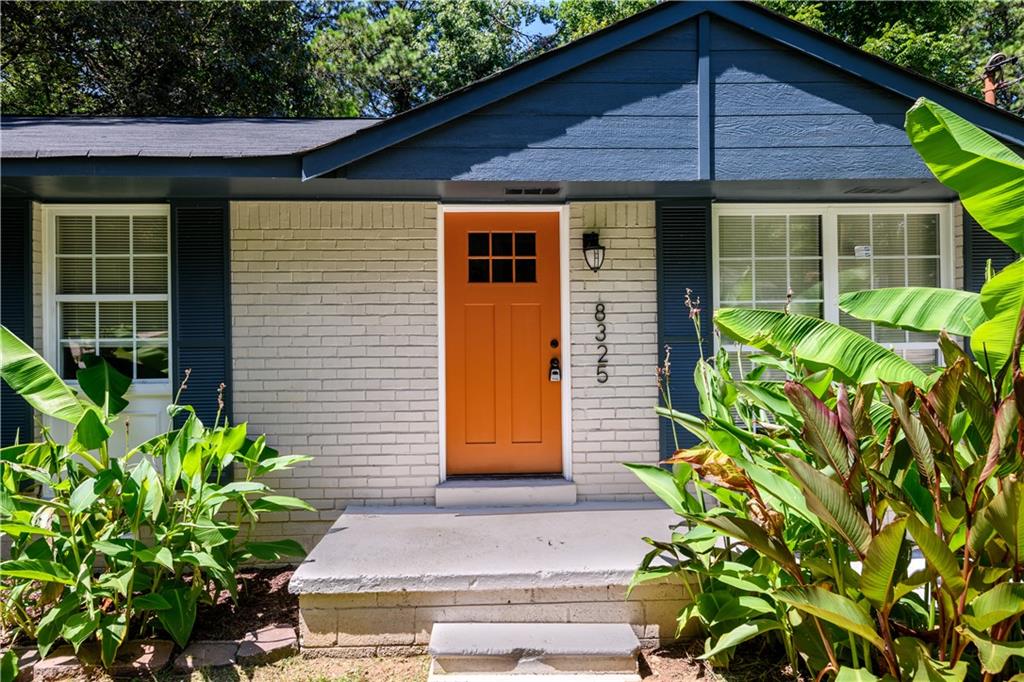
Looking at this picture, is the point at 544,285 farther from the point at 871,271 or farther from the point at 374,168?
the point at 871,271

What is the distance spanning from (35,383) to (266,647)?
1906mm

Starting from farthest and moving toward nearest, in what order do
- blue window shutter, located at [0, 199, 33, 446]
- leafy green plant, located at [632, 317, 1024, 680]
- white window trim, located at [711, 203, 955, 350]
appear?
1. white window trim, located at [711, 203, 955, 350]
2. blue window shutter, located at [0, 199, 33, 446]
3. leafy green plant, located at [632, 317, 1024, 680]

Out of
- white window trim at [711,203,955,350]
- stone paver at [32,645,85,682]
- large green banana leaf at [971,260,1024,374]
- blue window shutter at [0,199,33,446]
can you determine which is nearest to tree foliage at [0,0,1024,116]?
white window trim at [711,203,955,350]

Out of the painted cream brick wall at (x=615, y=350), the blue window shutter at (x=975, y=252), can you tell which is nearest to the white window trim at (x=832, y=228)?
the blue window shutter at (x=975, y=252)

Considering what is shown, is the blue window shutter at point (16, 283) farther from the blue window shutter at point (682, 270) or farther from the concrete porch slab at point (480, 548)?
the blue window shutter at point (682, 270)

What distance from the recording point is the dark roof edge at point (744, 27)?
4.28 metres

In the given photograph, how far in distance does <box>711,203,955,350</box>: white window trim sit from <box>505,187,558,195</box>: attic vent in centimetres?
140

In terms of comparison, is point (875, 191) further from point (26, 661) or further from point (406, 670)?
point (26, 661)

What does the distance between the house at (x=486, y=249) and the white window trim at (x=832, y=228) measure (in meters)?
0.02

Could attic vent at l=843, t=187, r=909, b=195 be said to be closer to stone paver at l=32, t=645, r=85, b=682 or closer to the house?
the house

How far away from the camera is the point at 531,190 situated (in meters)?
4.71

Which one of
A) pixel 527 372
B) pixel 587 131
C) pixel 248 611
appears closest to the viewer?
pixel 248 611

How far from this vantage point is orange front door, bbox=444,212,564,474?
540cm

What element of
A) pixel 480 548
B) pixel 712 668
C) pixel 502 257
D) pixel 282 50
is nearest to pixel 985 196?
pixel 712 668
